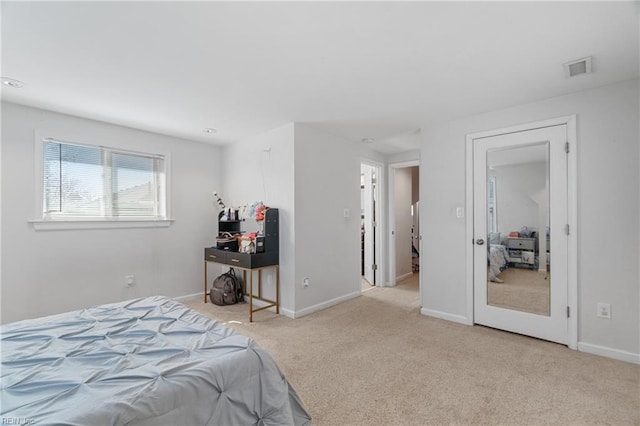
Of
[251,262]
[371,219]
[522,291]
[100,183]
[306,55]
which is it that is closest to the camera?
[306,55]

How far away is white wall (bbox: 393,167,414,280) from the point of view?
17.9 feet

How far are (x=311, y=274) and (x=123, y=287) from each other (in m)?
2.37

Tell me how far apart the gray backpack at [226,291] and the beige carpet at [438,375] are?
0.64 meters

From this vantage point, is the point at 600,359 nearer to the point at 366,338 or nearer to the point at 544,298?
the point at 544,298

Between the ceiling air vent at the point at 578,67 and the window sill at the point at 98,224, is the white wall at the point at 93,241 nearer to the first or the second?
the window sill at the point at 98,224

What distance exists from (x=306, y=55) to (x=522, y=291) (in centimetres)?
307

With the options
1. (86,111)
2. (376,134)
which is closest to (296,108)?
(376,134)

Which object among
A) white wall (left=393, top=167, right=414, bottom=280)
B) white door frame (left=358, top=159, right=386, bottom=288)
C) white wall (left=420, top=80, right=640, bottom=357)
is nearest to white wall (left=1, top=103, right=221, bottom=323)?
white door frame (left=358, top=159, right=386, bottom=288)

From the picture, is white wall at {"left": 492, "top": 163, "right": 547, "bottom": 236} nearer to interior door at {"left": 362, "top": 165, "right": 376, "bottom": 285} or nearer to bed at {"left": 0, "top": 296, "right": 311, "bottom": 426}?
interior door at {"left": 362, "top": 165, "right": 376, "bottom": 285}

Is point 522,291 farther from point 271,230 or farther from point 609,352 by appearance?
point 271,230

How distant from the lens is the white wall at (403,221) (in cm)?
544

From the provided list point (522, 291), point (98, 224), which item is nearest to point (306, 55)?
point (522, 291)

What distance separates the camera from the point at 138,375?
3.97 feet

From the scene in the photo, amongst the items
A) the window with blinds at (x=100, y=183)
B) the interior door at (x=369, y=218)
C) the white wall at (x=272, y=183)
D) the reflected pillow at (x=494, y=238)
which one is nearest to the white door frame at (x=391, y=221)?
the interior door at (x=369, y=218)
